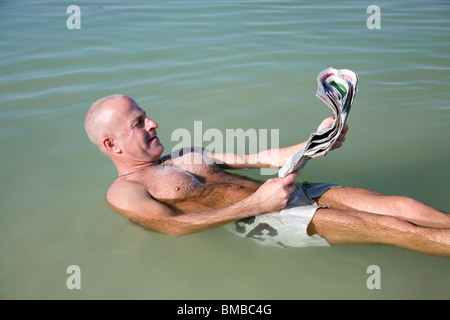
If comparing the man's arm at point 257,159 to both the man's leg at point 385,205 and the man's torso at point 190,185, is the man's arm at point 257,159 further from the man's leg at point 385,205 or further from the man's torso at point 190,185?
the man's leg at point 385,205

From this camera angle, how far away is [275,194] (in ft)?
10.2

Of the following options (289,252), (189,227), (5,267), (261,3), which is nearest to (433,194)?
(289,252)

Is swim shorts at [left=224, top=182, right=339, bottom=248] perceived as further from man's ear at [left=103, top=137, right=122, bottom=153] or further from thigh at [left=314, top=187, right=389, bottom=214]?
man's ear at [left=103, top=137, right=122, bottom=153]

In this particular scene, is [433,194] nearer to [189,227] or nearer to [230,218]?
[230,218]

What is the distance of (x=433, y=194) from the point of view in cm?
409

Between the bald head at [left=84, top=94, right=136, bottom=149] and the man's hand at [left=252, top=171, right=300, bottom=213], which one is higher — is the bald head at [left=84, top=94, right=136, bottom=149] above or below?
above

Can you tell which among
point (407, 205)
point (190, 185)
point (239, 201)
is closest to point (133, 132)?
point (190, 185)

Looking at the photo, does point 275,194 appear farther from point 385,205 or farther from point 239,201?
point 385,205

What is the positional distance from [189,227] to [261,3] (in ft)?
24.2

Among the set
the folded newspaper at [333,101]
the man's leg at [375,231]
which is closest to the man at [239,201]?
the man's leg at [375,231]

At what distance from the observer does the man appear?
10.3 feet

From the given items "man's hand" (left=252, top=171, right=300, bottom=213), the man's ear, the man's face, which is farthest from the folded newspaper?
the man's ear

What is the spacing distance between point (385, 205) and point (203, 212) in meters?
1.43
